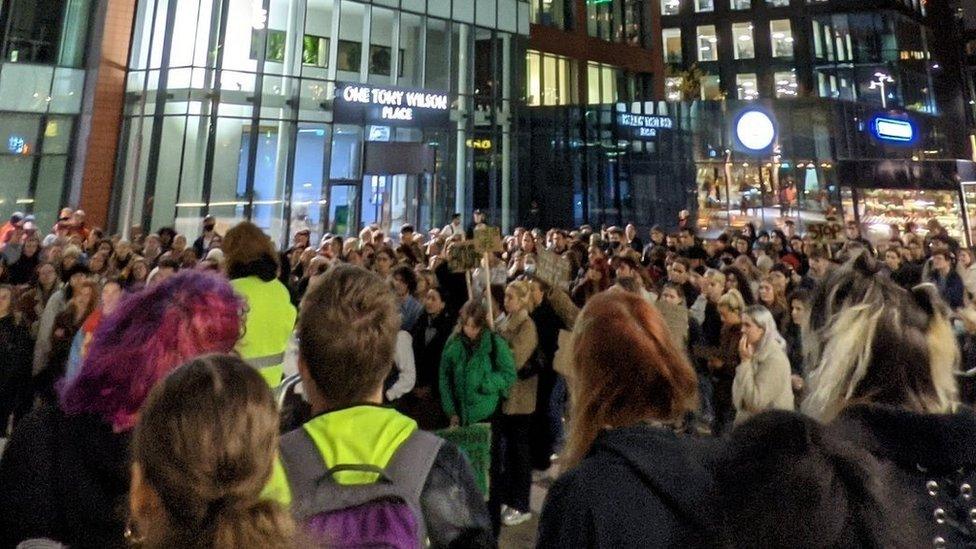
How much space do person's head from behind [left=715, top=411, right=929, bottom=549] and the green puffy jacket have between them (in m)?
4.12

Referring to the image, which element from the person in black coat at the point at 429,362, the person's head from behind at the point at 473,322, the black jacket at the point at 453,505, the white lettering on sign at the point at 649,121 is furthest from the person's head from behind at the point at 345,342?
the white lettering on sign at the point at 649,121

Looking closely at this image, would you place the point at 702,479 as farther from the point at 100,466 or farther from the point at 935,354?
the point at 100,466

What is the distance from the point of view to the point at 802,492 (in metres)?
1.37

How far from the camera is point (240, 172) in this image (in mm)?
21375

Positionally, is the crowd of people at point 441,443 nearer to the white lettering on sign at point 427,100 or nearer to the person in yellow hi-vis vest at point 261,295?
the person in yellow hi-vis vest at point 261,295

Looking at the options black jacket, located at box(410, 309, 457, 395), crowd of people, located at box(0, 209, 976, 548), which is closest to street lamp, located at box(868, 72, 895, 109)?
black jacket, located at box(410, 309, 457, 395)

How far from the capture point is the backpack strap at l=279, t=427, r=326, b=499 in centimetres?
170

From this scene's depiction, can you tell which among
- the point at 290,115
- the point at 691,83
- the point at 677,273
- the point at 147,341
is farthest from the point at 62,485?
the point at 691,83

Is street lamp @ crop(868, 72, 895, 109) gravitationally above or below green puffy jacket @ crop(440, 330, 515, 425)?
above

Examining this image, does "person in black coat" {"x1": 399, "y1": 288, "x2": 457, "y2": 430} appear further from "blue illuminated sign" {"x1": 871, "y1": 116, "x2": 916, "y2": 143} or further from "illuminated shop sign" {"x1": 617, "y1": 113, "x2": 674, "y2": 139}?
"blue illuminated sign" {"x1": 871, "y1": 116, "x2": 916, "y2": 143}

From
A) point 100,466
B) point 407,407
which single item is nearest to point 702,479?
point 100,466

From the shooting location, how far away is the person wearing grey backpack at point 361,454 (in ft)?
5.47

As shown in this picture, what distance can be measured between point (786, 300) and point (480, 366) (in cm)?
466

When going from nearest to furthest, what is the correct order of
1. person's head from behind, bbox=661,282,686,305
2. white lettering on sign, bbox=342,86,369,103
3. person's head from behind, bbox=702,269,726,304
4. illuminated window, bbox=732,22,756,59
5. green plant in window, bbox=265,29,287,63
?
1. person's head from behind, bbox=661,282,686,305
2. person's head from behind, bbox=702,269,726,304
3. green plant in window, bbox=265,29,287,63
4. white lettering on sign, bbox=342,86,369,103
5. illuminated window, bbox=732,22,756,59
